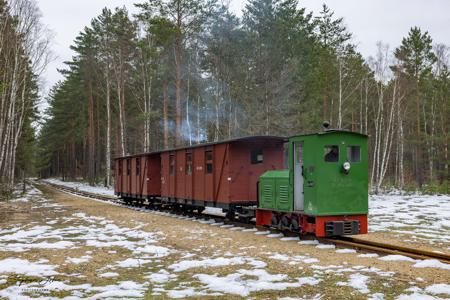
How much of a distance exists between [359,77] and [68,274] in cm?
3753

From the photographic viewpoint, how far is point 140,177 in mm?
25188

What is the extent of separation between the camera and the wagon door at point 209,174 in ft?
56.1

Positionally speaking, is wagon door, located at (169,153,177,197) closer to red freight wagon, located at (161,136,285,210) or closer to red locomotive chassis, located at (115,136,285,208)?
red locomotive chassis, located at (115,136,285,208)

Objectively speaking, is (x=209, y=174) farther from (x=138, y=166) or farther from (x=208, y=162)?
(x=138, y=166)

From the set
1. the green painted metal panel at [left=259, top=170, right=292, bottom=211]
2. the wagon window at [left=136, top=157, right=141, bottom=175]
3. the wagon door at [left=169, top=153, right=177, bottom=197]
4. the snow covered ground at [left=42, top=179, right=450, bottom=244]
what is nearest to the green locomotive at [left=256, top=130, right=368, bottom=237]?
the green painted metal panel at [left=259, top=170, right=292, bottom=211]

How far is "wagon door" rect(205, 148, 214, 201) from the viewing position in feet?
56.1

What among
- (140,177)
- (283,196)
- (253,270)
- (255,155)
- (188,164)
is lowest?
(253,270)

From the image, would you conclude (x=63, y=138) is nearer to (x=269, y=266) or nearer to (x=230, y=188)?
(x=230, y=188)

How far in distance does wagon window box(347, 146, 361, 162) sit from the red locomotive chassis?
4092 millimetres

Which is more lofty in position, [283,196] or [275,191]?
[275,191]

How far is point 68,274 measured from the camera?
812cm

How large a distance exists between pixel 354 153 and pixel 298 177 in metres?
1.63

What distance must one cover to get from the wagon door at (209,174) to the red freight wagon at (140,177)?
662 cm

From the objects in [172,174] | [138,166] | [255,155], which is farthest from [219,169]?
[138,166]
